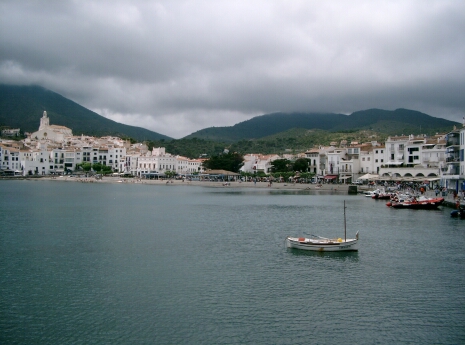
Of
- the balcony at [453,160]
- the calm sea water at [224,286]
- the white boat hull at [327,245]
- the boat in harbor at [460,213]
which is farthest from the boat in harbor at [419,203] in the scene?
the white boat hull at [327,245]

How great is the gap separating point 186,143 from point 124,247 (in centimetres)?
14481

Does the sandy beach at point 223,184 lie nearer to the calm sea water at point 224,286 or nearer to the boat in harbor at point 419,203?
the boat in harbor at point 419,203

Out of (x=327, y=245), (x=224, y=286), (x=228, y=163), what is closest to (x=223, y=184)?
(x=228, y=163)

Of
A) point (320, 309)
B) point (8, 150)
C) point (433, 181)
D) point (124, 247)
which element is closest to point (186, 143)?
point (8, 150)

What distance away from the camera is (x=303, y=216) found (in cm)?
3853

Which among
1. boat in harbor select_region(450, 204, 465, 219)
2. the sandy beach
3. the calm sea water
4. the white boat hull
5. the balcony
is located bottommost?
the calm sea water

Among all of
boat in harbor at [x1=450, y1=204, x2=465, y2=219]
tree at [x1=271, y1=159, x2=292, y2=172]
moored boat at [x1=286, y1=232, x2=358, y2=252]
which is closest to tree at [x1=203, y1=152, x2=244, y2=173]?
tree at [x1=271, y1=159, x2=292, y2=172]

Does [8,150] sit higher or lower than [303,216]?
higher

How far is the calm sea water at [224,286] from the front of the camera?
1265 cm

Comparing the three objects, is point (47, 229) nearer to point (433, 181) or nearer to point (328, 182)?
point (433, 181)

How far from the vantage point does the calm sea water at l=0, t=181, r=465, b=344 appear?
41.5 feet

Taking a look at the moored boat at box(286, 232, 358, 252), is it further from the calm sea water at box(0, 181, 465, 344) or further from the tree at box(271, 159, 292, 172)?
the tree at box(271, 159, 292, 172)

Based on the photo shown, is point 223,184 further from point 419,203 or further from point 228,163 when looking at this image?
point 419,203

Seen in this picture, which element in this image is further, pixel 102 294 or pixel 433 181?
pixel 433 181
